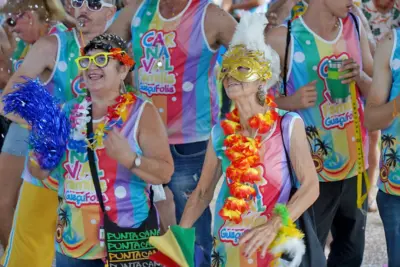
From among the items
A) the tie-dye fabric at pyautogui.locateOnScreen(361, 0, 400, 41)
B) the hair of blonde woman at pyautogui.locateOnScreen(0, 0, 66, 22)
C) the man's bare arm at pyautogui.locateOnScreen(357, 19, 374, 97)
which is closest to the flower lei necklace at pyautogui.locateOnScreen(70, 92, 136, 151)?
the hair of blonde woman at pyautogui.locateOnScreen(0, 0, 66, 22)

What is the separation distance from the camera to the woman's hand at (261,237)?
142 inches

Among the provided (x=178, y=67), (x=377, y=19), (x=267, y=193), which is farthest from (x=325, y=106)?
(x=377, y=19)

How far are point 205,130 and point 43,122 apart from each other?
1452 mm

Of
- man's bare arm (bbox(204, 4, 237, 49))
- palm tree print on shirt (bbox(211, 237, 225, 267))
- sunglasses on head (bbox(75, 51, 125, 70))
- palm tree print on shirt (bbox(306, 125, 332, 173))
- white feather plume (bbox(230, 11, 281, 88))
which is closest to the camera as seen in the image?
palm tree print on shirt (bbox(211, 237, 225, 267))

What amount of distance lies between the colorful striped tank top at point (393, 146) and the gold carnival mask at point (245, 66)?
739mm

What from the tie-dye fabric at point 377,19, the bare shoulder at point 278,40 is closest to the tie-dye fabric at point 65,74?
the bare shoulder at point 278,40

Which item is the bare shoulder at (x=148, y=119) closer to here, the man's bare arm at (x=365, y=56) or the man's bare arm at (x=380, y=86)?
the man's bare arm at (x=380, y=86)

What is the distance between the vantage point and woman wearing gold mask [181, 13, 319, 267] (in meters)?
3.83

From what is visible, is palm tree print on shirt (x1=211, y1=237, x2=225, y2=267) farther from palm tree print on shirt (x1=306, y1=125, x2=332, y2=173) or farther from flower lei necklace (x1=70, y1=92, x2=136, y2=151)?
palm tree print on shirt (x1=306, y1=125, x2=332, y2=173)

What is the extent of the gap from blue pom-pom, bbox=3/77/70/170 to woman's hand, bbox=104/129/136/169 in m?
0.24

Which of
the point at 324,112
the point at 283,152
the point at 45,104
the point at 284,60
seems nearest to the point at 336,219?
the point at 324,112

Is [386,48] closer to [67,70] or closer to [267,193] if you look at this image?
[267,193]

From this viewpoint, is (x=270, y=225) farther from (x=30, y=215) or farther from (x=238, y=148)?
(x=30, y=215)

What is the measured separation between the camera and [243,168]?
3.87m
